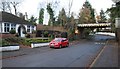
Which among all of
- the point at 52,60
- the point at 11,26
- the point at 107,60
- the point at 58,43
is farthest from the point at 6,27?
the point at 107,60

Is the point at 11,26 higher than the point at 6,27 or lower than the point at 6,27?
higher

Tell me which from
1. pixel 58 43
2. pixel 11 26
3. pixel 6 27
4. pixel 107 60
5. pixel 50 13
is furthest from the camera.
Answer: pixel 50 13

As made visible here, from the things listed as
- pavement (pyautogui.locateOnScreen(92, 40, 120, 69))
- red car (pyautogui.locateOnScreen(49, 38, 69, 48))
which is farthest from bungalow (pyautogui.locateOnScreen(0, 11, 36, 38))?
pavement (pyautogui.locateOnScreen(92, 40, 120, 69))

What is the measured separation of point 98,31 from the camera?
523 ft

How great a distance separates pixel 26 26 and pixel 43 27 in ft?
→ 58.0

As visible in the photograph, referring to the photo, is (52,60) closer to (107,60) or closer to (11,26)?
(107,60)

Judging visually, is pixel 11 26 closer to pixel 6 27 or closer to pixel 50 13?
pixel 6 27

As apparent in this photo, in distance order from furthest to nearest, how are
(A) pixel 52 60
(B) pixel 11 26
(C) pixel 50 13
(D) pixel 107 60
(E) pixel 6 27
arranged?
(C) pixel 50 13 → (B) pixel 11 26 → (E) pixel 6 27 → (D) pixel 107 60 → (A) pixel 52 60

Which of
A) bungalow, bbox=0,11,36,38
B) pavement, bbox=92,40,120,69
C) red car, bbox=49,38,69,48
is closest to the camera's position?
pavement, bbox=92,40,120,69

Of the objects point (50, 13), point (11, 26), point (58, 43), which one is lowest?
point (58, 43)

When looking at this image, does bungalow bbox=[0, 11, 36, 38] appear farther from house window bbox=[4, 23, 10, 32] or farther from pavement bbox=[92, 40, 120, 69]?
pavement bbox=[92, 40, 120, 69]

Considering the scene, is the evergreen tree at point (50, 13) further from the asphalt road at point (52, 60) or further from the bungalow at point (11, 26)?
the asphalt road at point (52, 60)

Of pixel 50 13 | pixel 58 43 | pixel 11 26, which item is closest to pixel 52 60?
pixel 58 43

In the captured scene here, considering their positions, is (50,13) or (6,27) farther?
(50,13)
